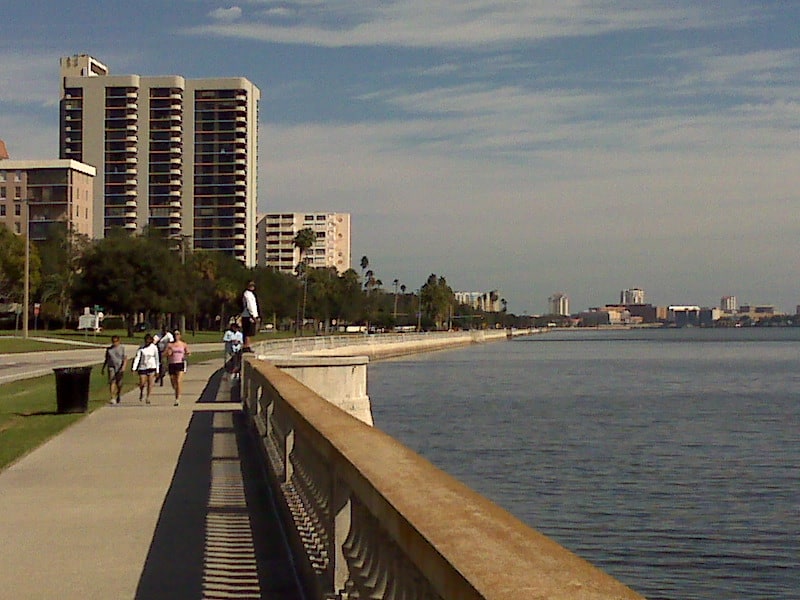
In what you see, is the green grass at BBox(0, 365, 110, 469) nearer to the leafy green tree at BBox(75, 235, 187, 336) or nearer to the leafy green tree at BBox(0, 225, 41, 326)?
the leafy green tree at BBox(0, 225, 41, 326)

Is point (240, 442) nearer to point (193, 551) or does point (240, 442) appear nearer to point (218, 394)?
point (193, 551)

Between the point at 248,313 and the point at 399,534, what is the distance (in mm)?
22828

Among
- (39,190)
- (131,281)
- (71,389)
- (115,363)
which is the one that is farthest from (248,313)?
(39,190)

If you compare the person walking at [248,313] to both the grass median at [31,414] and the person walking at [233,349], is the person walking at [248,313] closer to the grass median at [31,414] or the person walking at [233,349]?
the person walking at [233,349]

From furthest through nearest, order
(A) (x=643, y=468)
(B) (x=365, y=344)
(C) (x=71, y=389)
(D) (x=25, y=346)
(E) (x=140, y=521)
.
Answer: (B) (x=365, y=344), (D) (x=25, y=346), (A) (x=643, y=468), (C) (x=71, y=389), (E) (x=140, y=521)

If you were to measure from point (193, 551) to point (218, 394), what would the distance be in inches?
804

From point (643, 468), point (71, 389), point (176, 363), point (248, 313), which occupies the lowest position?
point (643, 468)

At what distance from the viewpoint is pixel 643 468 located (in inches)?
1099

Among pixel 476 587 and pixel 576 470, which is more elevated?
pixel 476 587

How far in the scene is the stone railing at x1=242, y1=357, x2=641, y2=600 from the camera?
311cm

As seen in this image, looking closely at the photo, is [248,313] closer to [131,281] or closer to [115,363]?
[115,363]

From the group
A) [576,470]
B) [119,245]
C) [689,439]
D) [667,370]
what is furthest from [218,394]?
[119,245]

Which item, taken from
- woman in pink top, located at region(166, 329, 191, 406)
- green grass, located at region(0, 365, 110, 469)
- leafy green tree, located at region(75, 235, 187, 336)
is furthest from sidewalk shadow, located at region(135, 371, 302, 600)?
leafy green tree, located at region(75, 235, 187, 336)

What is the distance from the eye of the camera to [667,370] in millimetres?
89125
